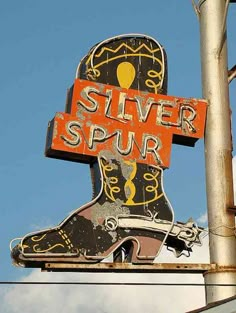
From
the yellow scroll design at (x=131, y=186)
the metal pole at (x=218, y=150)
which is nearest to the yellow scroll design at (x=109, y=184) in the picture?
the yellow scroll design at (x=131, y=186)

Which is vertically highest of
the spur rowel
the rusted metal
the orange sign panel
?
the orange sign panel

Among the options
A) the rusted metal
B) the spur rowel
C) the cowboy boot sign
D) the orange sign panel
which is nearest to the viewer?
the rusted metal

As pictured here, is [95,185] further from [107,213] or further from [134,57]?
[134,57]

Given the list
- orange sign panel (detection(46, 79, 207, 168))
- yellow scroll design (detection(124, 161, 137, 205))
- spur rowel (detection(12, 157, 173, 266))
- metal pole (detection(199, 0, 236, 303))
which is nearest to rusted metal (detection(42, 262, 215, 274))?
spur rowel (detection(12, 157, 173, 266))

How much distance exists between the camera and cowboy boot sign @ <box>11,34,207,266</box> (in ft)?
53.3

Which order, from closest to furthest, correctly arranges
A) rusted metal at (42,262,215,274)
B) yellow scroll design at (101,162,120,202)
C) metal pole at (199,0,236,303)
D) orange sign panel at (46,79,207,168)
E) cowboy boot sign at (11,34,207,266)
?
1. rusted metal at (42,262,215,274)
2. cowboy boot sign at (11,34,207,266)
3. metal pole at (199,0,236,303)
4. yellow scroll design at (101,162,120,202)
5. orange sign panel at (46,79,207,168)

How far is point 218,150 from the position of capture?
675 inches

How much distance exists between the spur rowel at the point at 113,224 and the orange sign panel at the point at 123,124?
0.30 meters

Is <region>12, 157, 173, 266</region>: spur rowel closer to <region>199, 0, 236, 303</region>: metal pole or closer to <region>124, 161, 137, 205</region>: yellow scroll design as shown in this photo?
<region>124, 161, 137, 205</region>: yellow scroll design

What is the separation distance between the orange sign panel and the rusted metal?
1.98 meters

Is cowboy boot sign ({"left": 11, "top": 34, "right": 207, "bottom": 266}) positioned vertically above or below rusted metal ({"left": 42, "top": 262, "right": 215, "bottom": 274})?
above

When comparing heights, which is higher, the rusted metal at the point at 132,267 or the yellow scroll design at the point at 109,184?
the yellow scroll design at the point at 109,184

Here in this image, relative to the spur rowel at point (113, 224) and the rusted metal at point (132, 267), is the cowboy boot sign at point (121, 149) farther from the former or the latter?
the rusted metal at point (132, 267)

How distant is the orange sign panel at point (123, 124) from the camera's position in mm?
16891
